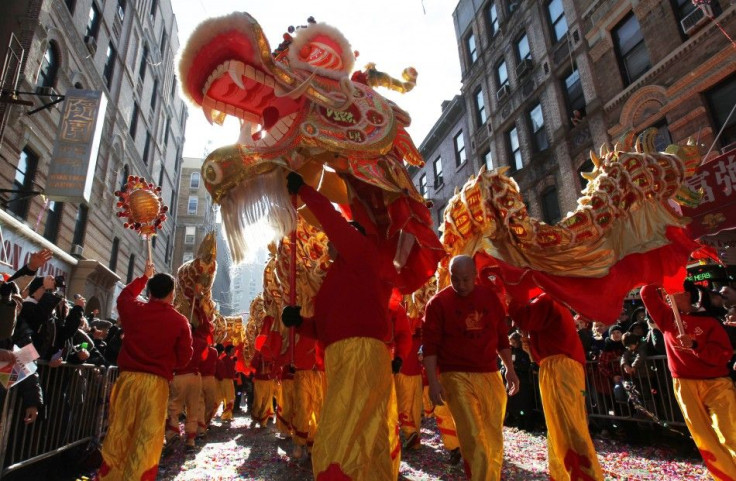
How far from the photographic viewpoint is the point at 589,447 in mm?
3904

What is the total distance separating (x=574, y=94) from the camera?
48.8 feet

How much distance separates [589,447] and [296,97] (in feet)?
11.8

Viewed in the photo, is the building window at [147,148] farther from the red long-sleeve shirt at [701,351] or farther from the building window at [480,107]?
the red long-sleeve shirt at [701,351]

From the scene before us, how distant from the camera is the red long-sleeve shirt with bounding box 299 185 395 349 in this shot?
2627 mm

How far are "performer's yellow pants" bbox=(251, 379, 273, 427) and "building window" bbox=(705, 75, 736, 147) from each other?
10.9 m

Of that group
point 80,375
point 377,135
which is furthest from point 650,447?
point 80,375

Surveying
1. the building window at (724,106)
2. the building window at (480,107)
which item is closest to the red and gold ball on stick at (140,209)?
the building window at (724,106)

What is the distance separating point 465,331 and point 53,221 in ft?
47.0

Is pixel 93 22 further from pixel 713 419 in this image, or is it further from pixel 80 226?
pixel 713 419

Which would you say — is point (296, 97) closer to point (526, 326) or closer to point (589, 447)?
point (526, 326)

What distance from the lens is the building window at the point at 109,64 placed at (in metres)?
17.5

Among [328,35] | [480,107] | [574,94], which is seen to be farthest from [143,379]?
[480,107]

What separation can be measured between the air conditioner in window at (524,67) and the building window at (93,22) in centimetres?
1497

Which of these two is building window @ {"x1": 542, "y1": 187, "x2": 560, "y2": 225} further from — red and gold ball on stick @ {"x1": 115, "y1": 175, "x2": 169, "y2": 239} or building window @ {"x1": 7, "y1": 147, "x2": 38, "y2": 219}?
building window @ {"x1": 7, "y1": 147, "x2": 38, "y2": 219}
